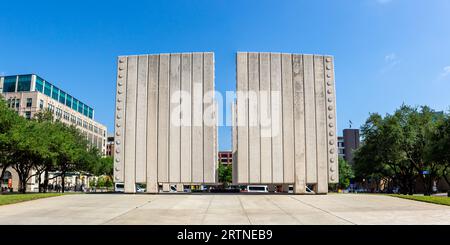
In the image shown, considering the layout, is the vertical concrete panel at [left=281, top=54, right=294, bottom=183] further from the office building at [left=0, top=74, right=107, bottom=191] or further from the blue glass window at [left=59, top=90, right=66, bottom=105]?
the blue glass window at [left=59, top=90, right=66, bottom=105]

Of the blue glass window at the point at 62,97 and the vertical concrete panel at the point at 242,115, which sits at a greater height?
the blue glass window at the point at 62,97

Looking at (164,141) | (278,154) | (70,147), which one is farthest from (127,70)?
(278,154)

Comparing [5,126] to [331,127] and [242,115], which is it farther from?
[331,127]

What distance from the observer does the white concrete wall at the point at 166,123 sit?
137ft

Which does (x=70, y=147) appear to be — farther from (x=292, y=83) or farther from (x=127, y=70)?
(x=292, y=83)

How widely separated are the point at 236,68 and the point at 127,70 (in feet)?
40.1

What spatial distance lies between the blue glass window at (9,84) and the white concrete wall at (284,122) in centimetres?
8776

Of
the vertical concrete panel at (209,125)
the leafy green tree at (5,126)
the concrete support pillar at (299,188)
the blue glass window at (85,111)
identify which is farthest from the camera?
the blue glass window at (85,111)

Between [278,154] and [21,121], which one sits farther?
[21,121]

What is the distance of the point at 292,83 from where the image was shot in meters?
42.0

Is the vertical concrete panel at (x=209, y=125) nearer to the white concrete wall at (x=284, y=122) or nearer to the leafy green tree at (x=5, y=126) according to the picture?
the white concrete wall at (x=284, y=122)

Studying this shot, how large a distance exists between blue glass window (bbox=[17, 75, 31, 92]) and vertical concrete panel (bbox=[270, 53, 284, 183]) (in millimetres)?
85457

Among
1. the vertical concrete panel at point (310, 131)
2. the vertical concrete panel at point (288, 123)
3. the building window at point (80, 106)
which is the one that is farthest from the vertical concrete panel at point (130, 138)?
the building window at point (80, 106)

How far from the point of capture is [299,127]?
1635 inches
